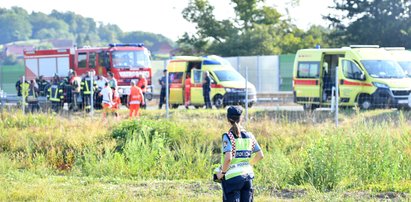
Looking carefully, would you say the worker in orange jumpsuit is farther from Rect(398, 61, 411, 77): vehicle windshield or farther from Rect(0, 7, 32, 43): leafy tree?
Rect(0, 7, 32, 43): leafy tree

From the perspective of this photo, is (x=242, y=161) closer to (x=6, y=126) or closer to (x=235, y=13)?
(x=6, y=126)

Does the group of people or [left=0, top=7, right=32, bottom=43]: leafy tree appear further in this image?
[left=0, top=7, right=32, bottom=43]: leafy tree

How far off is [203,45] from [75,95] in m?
31.4

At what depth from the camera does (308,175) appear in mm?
13469

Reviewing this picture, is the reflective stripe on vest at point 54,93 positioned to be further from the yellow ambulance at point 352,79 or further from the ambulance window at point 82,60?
the yellow ambulance at point 352,79

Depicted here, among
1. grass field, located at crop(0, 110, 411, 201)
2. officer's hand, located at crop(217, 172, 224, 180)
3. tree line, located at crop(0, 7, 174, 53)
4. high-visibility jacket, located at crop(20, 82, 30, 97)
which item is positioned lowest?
grass field, located at crop(0, 110, 411, 201)

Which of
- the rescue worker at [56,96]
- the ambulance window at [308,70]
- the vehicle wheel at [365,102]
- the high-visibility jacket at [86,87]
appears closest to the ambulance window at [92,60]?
the rescue worker at [56,96]

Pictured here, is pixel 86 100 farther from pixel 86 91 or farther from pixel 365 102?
pixel 365 102

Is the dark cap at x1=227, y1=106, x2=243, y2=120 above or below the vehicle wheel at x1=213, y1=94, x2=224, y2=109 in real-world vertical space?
above

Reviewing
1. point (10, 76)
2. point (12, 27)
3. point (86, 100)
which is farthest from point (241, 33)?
point (12, 27)

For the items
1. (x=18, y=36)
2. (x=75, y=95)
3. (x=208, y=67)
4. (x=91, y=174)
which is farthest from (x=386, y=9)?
(x=18, y=36)

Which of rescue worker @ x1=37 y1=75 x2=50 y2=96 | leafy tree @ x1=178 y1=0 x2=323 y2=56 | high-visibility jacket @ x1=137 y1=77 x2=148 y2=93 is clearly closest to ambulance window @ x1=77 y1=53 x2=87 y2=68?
rescue worker @ x1=37 y1=75 x2=50 y2=96

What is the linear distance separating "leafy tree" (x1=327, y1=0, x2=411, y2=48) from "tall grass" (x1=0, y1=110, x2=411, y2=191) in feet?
94.4

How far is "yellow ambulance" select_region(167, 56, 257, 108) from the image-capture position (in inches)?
1155
